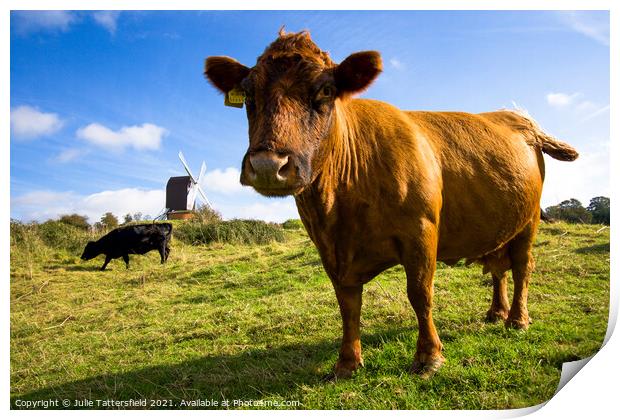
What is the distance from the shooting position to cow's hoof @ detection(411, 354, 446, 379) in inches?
126

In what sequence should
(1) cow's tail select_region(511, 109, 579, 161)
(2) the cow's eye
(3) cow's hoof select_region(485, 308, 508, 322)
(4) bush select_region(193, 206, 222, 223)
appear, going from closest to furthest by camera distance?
(2) the cow's eye, (3) cow's hoof select_region(485, 308, 508, 322), (1) cow's tail select_region(511, 109, 579, 161), (4) bush select_region(193, 206, 222, 223)

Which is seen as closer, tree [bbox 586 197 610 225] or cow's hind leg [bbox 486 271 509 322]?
tree [bbox 586 197 610 225]

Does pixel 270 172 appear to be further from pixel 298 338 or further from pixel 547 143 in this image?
pixel 547 143

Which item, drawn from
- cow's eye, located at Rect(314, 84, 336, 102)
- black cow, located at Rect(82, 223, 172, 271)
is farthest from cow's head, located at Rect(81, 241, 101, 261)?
cow's eye, located at Rect(314, 84, 336, 102)

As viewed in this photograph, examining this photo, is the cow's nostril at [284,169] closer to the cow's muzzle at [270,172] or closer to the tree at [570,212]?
the cow's muzzle at [270,172]

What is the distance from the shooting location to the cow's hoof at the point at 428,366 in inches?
126

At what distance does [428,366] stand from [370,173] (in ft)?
5.08

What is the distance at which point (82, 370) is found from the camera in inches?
173

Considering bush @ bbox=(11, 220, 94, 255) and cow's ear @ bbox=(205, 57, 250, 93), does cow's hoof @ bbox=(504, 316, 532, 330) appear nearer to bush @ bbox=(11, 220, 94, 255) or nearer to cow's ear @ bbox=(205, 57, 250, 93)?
cow's ear @ bbox=(205, 57, 250, 93)

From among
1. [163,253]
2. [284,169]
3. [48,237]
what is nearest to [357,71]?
[284,169]

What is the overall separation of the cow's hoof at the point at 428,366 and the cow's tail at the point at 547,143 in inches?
112

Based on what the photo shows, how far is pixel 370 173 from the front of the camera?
3357 mm
